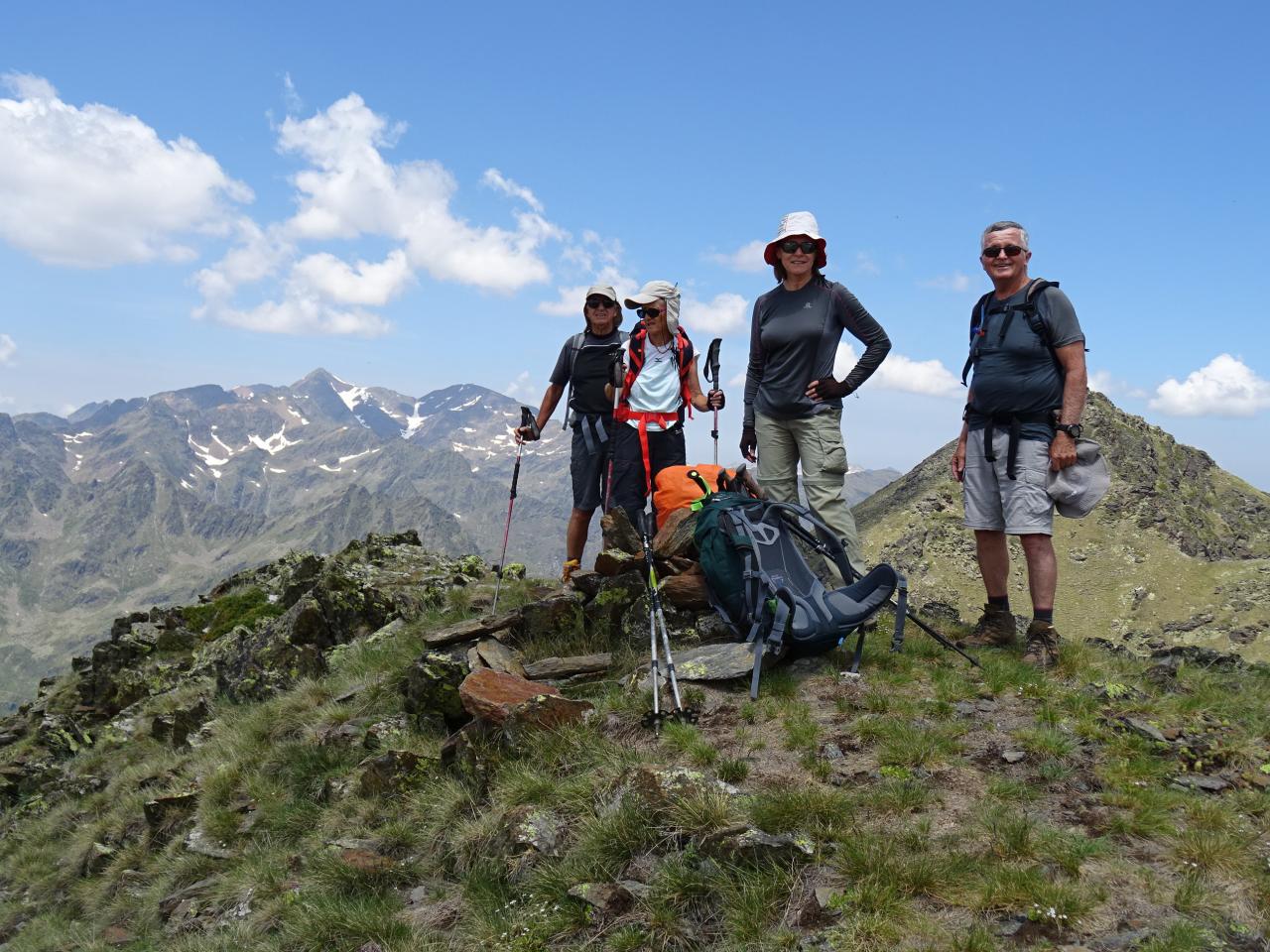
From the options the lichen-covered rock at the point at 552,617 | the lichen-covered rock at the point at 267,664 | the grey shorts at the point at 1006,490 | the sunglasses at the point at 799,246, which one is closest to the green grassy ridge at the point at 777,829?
the grey shorts at the point at 1006,490

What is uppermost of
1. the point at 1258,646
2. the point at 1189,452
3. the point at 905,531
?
the point at 1189,452

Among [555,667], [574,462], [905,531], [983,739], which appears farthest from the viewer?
[905,531]

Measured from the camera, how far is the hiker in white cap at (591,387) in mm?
12328

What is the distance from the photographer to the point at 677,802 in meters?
6.15

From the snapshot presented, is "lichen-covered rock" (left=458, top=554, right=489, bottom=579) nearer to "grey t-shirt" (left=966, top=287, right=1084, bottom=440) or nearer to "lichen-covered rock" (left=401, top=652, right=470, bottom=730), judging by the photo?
"lichen-covered rock" (left=401, top=652, right=470, bottom=730)

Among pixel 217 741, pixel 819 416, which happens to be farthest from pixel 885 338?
pixel 217 741

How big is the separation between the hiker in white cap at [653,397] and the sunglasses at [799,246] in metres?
1.96

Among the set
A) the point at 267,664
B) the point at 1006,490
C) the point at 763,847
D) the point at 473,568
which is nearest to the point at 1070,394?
the point at 1006,490

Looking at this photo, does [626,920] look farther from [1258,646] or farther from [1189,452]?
[1189,452]

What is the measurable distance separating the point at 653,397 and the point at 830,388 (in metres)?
2.69

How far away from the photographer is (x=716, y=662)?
8.61 metres

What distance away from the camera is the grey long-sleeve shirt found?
1001 cm

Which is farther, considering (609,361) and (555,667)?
(609,361)

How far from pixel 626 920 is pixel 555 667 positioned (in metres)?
4.24
